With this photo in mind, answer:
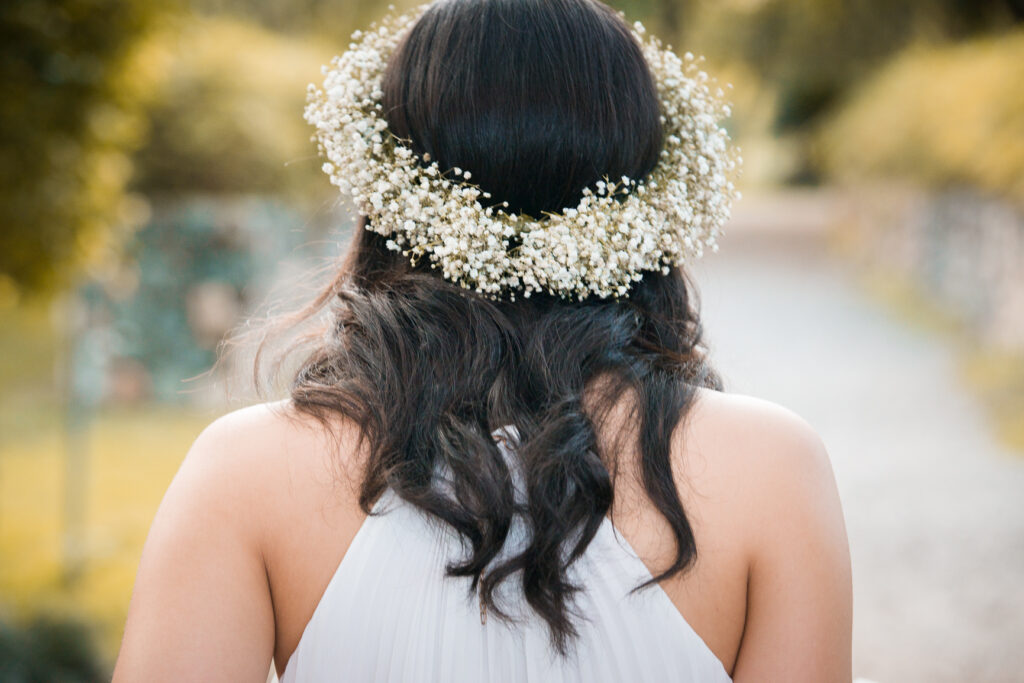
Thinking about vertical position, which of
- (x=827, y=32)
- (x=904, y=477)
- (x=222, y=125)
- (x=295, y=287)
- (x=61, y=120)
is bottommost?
(x=904, y=477)

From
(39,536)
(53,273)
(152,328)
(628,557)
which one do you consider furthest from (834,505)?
(152,328)

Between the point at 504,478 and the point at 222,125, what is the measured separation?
6835 millimetres

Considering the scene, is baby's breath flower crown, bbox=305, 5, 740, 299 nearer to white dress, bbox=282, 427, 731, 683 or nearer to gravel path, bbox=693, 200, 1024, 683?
gravel path, bbox=693, 200, 1024, 683

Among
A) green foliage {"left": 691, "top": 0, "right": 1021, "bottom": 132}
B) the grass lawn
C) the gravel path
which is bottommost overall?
the grass lawn

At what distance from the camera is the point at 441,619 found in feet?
4.65

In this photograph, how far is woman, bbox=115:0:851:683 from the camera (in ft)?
4.52

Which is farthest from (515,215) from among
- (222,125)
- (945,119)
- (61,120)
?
(945,119)

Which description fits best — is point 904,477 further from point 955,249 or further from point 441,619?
point 955,249

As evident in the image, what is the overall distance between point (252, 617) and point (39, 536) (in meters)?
4.62

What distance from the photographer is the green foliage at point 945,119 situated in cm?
715

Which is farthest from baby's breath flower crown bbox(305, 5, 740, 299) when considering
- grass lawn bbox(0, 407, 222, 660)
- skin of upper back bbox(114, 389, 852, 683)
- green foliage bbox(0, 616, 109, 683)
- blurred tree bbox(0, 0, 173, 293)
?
grass lawn bbox(0, 407, 222, 660)

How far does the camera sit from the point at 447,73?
1457 mm

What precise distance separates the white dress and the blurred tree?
2446 millimetres

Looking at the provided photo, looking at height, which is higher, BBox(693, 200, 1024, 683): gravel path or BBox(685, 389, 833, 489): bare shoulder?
BBox(685, 389, 833, 489): bare shoulder
